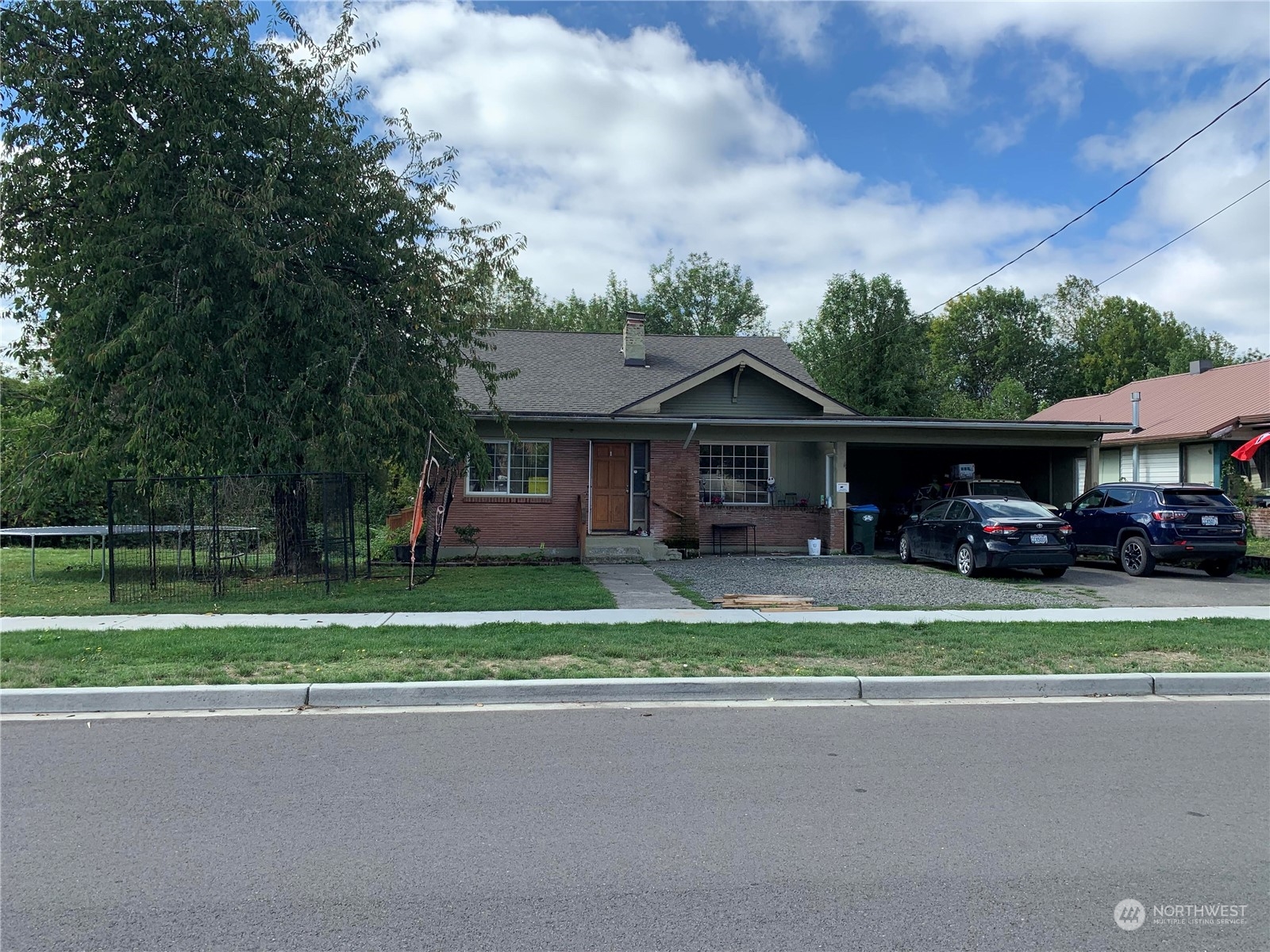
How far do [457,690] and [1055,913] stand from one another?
16.2 feet

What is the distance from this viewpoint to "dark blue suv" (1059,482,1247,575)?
15398 mm

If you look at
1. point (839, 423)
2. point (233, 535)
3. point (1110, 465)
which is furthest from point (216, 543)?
point (1110, 465)

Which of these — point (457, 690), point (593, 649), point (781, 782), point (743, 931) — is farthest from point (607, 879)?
point (593, 649)

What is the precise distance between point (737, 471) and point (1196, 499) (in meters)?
8.96

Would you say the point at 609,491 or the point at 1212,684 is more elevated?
the point at 609,491

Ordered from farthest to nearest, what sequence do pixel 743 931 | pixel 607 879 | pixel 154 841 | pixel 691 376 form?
pixel 691 376 < pixel 154 841 < pixel 607 879 < pixel 743 931

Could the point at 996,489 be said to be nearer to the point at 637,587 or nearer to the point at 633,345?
the point at 633,345

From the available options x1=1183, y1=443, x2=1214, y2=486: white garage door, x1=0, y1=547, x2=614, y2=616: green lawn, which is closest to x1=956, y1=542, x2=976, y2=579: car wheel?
x1=0, y1=547, x2=614, y2=616: green lawn

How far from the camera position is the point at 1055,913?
3.82 meters

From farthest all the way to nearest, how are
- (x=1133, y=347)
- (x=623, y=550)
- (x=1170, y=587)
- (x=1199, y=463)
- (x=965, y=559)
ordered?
(x=1133, y=347) < (x=1199, y=463) < (x=623, y=550) < (x=965, y=559) < (x=1170, y=587)

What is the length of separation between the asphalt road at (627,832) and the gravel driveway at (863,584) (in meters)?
5.89

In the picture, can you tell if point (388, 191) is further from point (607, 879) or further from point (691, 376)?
point (607, 879)

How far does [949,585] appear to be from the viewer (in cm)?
1457

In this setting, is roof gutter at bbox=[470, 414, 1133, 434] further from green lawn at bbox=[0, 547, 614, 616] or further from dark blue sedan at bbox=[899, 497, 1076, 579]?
green lawn at bbox=[0, 547, 614, 616]
